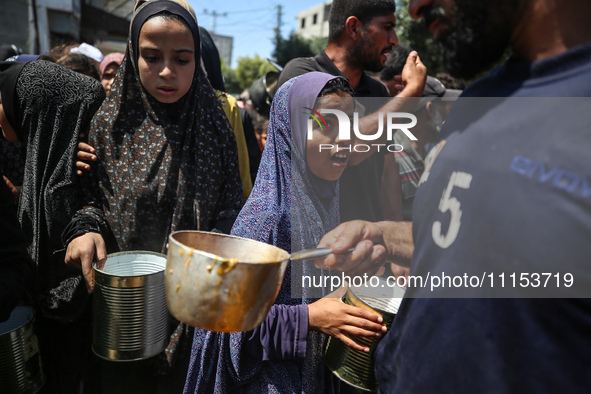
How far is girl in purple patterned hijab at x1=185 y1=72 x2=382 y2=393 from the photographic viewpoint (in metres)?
1.35

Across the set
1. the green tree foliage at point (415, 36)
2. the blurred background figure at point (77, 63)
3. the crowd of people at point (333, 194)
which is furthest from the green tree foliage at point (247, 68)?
the crowd of people at point (333, 194)

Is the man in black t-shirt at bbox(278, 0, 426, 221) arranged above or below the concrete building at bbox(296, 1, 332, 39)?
below

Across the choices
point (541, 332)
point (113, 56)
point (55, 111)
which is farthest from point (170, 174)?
point (113, 56)

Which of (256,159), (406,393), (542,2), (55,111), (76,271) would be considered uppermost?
(542,2)

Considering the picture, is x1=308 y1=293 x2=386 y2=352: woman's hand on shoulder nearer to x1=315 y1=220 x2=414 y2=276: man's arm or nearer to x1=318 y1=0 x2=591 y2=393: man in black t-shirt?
x1=315 y1=220 x2=414 y2=276: man's arm

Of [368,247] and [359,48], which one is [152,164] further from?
[359,48]

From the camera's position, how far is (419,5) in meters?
0.94

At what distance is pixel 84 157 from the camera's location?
72.6 inches

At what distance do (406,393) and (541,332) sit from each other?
1.02ft

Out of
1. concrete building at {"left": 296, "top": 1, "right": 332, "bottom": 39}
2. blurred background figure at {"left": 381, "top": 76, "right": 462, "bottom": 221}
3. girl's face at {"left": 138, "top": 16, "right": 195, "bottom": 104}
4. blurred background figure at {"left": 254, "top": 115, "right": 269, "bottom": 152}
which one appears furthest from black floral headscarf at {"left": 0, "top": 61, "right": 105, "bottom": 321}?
concrete building at {"left": 296, "top": 1, "right": 332, "bottom": 39}

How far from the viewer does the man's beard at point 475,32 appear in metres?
0.79

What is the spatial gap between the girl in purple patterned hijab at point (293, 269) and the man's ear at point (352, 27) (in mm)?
1212

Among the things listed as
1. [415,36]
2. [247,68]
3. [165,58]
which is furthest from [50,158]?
[247,68]

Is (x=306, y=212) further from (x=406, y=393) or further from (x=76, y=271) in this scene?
(x=76, y=271)
